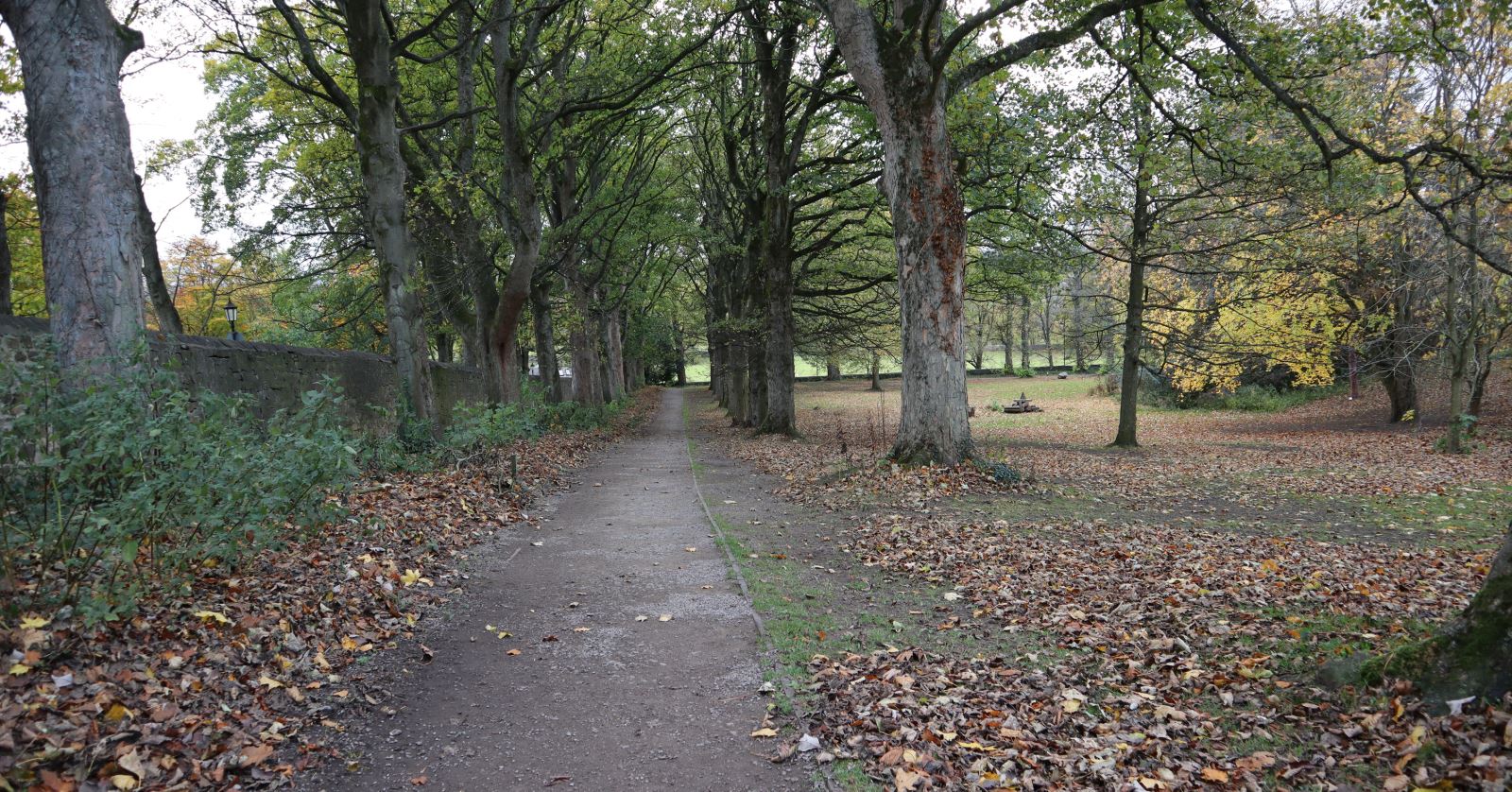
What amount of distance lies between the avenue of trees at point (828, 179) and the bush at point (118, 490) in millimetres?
566

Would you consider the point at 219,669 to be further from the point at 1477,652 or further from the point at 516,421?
the point at 516,421

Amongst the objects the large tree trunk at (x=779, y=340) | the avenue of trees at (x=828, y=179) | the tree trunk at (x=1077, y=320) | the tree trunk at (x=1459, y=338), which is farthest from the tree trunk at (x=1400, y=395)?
the large tree trunk at (x=779, y=340)

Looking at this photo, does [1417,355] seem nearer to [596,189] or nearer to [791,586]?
[791,586]

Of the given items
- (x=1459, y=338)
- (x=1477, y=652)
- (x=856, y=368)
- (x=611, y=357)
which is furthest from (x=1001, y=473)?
(x=856, y=368)

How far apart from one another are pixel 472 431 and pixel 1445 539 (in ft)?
39.7

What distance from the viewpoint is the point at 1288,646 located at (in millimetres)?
4293

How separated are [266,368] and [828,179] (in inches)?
490

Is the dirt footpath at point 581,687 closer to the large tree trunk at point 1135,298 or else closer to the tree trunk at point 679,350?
the large tree trunk at point 1135,298

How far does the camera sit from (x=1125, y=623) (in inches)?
203

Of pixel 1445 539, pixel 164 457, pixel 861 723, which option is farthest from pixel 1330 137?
pixel 164 457

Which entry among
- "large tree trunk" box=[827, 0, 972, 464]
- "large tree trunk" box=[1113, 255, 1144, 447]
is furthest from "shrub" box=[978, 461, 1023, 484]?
"large tree trunk" box=[1113, 255, 1144, 447]

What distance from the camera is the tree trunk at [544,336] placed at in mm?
20219

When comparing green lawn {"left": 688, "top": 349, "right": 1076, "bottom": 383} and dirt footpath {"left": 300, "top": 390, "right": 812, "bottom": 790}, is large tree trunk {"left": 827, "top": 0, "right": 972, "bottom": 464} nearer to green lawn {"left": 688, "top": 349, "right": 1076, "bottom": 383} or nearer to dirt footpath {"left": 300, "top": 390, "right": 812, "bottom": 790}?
Answer: dirt footpath {"left": 300, "top": 390, "right": 812, "bottom": 790}

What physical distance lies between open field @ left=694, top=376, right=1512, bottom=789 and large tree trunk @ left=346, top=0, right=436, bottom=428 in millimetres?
5417
